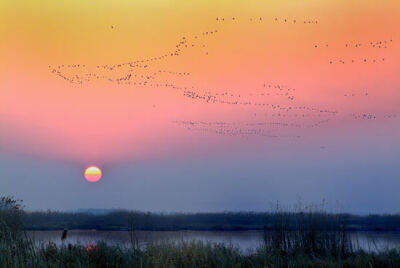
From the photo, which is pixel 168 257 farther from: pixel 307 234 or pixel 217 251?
pixel 307 234

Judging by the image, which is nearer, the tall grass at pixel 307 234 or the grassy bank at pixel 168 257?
the grassy bank at pixel 168 257

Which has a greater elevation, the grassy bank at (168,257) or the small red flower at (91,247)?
the small red flower at (91,247)

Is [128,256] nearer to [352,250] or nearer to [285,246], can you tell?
[285,246]

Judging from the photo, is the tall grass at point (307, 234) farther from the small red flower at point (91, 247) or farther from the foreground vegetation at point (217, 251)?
the small red flower at point (91, 247)

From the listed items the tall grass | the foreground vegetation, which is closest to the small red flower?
the foreground vegetation

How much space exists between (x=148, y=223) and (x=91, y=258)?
71.7 ft

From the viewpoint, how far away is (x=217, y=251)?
12469 millimetres

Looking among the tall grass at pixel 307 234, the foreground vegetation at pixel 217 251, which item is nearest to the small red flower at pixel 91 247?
the foreground vegetation at pixel 217 251

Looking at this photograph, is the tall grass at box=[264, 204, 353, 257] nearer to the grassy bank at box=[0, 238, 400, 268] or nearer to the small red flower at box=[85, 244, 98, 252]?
the grassy bank at box=[0, 238, 400, 268]

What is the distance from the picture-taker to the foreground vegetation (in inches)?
429

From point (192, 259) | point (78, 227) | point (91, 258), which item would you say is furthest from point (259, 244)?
point (78, 227)

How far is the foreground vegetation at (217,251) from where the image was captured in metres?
10.9

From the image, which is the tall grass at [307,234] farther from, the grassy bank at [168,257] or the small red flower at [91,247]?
the small red flower at [91,247]

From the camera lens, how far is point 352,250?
47.5 feet
